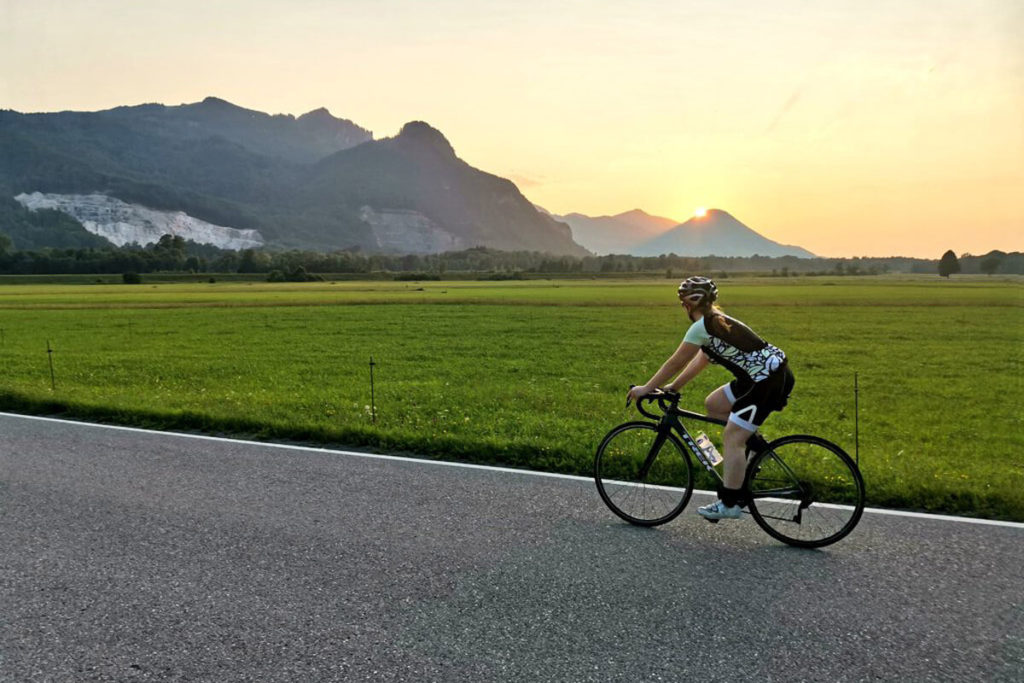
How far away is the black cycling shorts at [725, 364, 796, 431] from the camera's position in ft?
18.1

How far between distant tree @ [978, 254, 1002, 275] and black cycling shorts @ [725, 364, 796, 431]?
78.2 meters

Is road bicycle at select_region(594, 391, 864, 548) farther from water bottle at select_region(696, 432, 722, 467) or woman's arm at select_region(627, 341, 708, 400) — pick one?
woman's arm at select_region(627, 341, 708, 400)

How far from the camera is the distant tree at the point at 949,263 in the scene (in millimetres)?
89375

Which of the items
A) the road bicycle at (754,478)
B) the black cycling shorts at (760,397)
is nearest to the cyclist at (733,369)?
the black cycling shorts at (760,397)

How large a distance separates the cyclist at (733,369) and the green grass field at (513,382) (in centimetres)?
228

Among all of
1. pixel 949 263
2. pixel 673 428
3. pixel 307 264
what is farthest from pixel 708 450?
pixel 307 264

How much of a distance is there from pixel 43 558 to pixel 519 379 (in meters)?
14.1

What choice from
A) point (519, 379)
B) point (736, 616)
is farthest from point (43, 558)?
point (519, 379)

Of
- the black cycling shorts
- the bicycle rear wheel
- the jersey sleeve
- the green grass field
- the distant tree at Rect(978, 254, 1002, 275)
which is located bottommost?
the green grass field

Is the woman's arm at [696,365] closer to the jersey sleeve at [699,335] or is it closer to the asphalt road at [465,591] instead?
the jersey sleeve at [699,335]

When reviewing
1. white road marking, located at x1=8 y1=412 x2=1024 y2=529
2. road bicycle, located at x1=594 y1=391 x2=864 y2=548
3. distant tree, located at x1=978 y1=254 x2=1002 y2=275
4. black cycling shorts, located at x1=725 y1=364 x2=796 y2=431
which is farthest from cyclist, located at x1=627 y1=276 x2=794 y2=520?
distant tree, located at x1=978 y1=254 x2=1002 y2=275

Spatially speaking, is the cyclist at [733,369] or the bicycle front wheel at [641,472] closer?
the cyclist at [733,369]

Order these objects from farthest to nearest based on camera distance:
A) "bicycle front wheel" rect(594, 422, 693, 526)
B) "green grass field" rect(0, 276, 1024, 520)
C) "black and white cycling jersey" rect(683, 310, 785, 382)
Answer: "green grass field" rect(0, 276, 1024, 520) < "bicycle front wheel" rect(594, 422, 693, 526) < "black and white cycling jersey" rect(683, 310, 785, 382)

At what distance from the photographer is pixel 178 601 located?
4.59m
